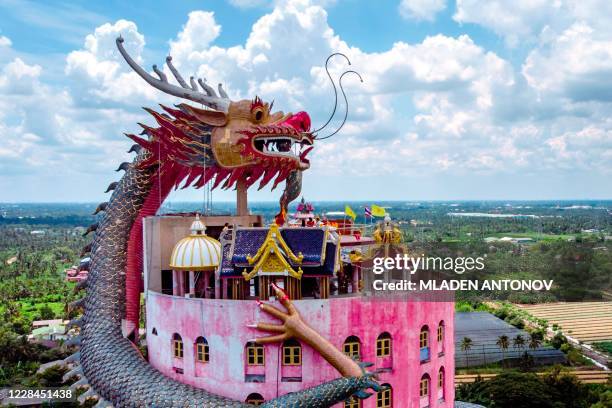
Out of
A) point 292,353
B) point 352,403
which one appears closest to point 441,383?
point 352,403

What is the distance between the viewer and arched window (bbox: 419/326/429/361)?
2353cm

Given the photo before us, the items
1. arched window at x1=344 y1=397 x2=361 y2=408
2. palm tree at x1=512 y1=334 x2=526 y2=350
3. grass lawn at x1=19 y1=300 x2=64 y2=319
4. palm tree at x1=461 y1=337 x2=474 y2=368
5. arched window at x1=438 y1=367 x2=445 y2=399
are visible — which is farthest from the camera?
grass lawn at x1=19 y1=300 x2=64 y2=319

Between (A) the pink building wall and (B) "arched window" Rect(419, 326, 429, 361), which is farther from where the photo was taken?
(B) "arched window" Rect(419, 326, 429, 361)

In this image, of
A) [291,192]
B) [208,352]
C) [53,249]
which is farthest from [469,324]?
[53,249]

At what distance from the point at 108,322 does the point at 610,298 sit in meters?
97.6

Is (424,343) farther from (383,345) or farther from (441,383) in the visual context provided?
(441,383)

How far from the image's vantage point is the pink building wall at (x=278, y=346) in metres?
21.4

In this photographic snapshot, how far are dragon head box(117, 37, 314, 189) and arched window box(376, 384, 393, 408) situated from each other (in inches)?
399

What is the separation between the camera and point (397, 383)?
22453 mm

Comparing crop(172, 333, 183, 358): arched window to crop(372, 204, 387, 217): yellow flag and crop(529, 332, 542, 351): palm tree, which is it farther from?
crop(529, 332, 542, 351): palm tree

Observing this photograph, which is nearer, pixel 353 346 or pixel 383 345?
pixel 353 346

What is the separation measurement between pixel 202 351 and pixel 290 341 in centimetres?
357

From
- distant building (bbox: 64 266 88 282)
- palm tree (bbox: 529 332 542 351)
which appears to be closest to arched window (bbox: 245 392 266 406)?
distant building (bbox: 64 266 88 282)

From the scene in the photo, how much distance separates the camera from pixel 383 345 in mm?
22312
